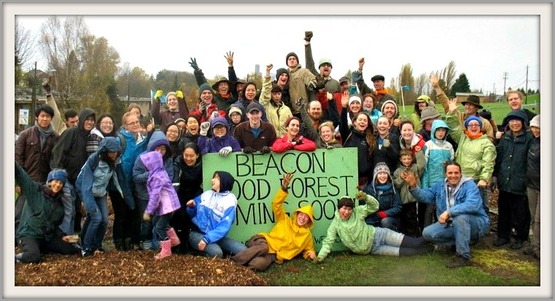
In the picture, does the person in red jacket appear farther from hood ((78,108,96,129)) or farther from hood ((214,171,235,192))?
hood ((78,108,96,129))

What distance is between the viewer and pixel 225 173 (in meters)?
7.79

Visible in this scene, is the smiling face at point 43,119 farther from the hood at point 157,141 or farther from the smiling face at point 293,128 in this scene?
the smiling face at point 293,128

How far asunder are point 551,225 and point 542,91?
1.76 meters

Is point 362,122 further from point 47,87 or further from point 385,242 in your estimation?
point 47,87

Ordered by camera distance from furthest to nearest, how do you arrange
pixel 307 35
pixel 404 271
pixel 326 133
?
pixel 307 35 < pixel 326 133 < pixel 404 271

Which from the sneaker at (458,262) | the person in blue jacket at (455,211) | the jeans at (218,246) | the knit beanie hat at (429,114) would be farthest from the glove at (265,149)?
the sneaker at (458,262)

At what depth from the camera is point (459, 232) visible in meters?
7.58

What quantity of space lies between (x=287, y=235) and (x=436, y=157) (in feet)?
8.21

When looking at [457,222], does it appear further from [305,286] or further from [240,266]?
[240,266]

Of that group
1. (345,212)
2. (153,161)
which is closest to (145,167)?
(153,161)

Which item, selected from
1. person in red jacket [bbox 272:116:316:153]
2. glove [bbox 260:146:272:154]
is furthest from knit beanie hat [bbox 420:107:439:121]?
glove [bbox 260:146:272:154]

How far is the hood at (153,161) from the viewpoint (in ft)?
24.5

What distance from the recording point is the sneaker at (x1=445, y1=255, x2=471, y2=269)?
749 centimetres
